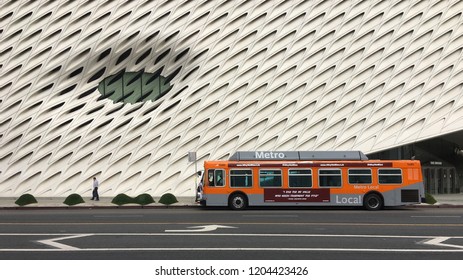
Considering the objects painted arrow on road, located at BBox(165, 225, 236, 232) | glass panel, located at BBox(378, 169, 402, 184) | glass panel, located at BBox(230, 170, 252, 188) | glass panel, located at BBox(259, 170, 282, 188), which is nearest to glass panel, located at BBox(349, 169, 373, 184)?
glass panel, located at BBox(378, 169, 402, 184)

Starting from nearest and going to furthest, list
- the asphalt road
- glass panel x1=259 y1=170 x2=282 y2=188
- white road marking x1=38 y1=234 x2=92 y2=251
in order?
the asphalt road < white road marking x1=38 y1=234 x2=92 y2=251 < glass panel x1=259 y1=170 x2=282 y2=188

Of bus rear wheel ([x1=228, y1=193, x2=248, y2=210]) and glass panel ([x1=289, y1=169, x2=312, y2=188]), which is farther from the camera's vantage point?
glass panel ([x1=289, y1=169, x2=312, y2=188])

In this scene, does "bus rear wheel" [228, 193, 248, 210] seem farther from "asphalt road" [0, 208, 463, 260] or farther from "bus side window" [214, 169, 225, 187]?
"asphalt road" [0, 208, 463, 260]

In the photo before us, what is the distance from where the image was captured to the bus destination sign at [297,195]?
79.4 ft

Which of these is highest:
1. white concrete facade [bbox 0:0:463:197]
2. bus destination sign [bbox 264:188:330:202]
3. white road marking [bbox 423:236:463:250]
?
white concrete facade [bbox 0:0:463:197]

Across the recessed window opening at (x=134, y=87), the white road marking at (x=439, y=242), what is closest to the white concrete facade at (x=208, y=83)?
the recessed window opening at (x=134, y=87)

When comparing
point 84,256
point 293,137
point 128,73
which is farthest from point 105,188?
point 84,256

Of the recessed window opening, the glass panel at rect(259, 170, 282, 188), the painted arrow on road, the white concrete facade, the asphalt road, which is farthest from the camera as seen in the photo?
the recessed window opening

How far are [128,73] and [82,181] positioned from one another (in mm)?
8096

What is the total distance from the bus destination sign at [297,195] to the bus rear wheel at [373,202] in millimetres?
1663

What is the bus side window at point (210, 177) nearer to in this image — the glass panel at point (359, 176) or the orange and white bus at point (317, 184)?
the orange and white bus at point (317, 184)

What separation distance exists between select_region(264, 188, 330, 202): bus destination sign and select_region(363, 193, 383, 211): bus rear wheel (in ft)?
5.46

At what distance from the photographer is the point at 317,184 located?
24.2 meters

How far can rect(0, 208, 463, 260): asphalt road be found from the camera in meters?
10.1
